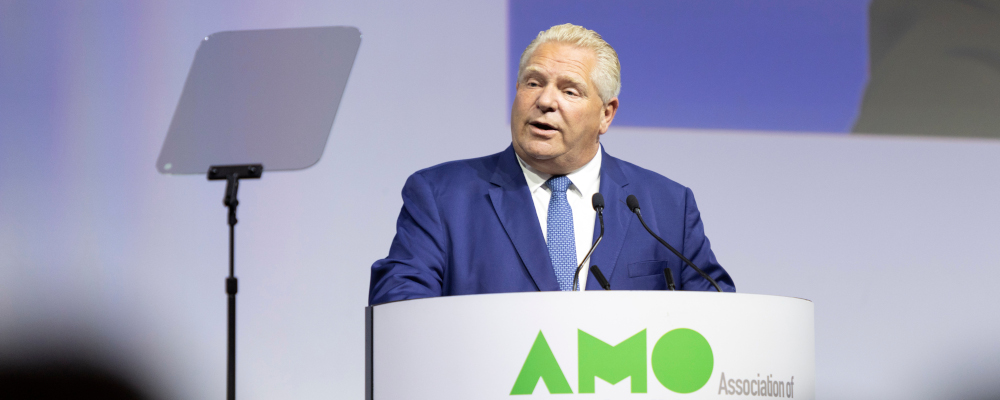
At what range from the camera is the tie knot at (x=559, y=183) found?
191cm

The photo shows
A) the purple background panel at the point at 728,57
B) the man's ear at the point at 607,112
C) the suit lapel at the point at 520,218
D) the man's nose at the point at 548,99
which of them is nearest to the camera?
the suit lapel at the point at 520,218

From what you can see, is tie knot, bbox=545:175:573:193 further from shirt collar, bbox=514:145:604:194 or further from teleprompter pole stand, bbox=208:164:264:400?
teleprompter pole stand, bbox=208:164:264:400

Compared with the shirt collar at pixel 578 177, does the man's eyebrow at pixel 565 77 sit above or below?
above

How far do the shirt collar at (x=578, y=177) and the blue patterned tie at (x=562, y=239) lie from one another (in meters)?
0.05

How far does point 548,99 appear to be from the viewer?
1874 mm

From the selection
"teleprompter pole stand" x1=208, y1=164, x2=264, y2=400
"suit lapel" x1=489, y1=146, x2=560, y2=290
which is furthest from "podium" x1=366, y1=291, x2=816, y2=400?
"teleprompter pole stand" x1=208, y1=164, x2=264, y2=400

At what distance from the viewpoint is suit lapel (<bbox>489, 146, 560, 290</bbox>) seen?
1737mm

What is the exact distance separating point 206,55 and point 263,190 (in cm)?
47

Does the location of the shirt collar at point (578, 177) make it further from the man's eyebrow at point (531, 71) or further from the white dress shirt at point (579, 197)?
the man's eyebrow at point (531, 71)

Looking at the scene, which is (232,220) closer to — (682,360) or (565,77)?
(565,77)

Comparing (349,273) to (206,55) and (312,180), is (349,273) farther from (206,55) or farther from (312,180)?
(206,55)

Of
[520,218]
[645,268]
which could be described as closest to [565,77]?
[520,218]

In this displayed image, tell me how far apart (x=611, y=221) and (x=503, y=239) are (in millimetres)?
253

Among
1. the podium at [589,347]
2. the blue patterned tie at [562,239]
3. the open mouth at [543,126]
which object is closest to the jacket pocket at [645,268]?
the blue patterned tie at [562,239]
